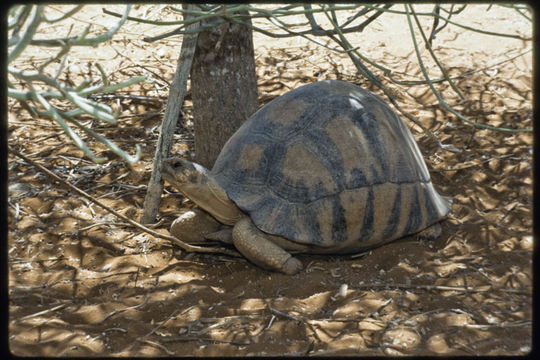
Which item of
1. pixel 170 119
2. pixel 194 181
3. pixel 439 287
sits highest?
pixel 170 119

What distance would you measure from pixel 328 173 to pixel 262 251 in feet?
1.99

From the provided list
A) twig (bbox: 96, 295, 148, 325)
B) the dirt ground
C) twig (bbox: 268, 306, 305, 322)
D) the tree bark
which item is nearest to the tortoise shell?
the dirt ground

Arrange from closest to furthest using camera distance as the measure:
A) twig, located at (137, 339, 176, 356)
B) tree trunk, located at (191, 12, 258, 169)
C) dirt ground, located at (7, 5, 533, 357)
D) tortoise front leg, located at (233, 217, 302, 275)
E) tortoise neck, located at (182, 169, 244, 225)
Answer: twig, located at (137, 339, 176, 356) < dirt ground, located at (7, 5, 533, 357) < tortoise front leg, located at (233, 217, 302, 275) < tortoise neck, located at (182, 169, 244, 225) < tree trunk, located at (191, 12, 258, 169)

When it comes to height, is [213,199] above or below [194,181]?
below

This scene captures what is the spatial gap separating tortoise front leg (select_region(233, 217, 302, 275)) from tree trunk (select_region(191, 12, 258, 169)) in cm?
96

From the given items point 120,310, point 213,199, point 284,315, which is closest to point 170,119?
point 213,199

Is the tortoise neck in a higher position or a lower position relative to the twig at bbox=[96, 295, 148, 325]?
higher

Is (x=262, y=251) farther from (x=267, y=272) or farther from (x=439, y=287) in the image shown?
(x=439, y=287)

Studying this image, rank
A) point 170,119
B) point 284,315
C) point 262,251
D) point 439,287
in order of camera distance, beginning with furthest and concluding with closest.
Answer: point 170,119, point 262,251, point 439,287, point 284,315

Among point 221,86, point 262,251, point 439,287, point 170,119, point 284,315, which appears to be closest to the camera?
point 284,315

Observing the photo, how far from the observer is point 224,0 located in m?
2.99

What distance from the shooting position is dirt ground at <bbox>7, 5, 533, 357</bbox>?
2.58 m

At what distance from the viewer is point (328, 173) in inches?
138

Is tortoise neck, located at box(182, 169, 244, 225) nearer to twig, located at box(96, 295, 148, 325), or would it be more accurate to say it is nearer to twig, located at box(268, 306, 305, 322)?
twig, located at box(96, 295, 148, 325)
